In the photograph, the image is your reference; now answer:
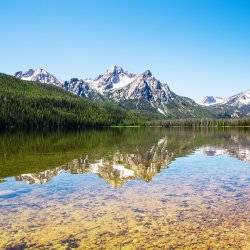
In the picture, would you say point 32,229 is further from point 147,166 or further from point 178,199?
point 147,166

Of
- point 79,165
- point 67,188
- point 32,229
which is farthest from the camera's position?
point 79,165

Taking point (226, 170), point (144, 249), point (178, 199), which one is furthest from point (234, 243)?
point (226, 170)

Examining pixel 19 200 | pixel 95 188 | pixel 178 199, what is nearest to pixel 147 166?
pixel 95 188

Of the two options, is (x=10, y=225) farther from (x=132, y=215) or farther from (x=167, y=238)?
(x=167, y=238)

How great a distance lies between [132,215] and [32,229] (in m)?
7.28

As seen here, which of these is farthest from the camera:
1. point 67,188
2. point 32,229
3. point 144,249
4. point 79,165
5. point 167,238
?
point 79,165

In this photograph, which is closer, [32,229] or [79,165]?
[32,229]

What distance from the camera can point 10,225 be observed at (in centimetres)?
2473

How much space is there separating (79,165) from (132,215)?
2811cm

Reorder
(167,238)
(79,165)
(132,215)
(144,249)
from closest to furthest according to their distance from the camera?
(144,249), (167,238), (132,215), (79,165)

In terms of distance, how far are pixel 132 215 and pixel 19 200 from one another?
10460mm

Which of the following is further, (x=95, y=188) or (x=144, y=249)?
(x=95, y=188)

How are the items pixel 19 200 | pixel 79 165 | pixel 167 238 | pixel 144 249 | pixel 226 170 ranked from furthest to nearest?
pixel 79 165 → pixel 226 170 → pixel 19 200 → pixel 167 238 → pixel 144 249

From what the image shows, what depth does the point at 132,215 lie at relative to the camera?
1089 inches
